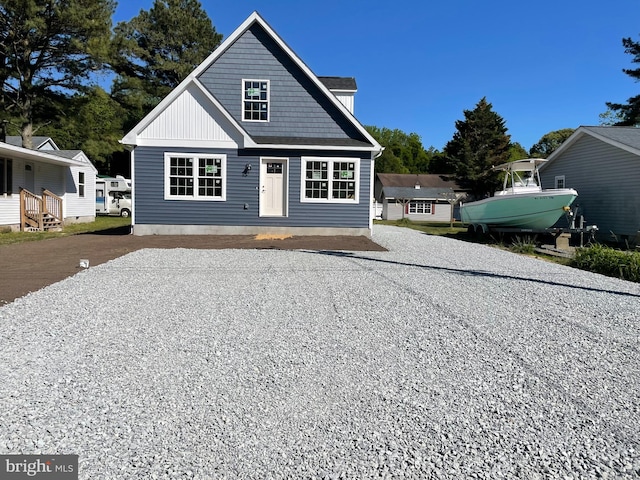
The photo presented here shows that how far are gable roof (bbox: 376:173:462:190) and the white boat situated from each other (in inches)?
1209

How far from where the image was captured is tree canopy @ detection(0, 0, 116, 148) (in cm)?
2127

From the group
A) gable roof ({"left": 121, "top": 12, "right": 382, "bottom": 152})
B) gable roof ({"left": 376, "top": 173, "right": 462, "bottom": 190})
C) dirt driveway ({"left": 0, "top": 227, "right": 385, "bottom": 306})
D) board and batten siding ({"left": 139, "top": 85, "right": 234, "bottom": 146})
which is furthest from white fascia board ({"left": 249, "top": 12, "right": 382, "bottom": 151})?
gable roof ({"left": 376, "top": 173, "right": 462, "bottom": 190})

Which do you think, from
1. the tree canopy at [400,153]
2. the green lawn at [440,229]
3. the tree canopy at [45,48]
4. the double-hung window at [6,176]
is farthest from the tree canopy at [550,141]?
the double-hung window at [6,176]

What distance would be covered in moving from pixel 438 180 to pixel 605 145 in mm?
32165

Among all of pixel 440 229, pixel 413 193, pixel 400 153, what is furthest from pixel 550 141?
pixel 440 229

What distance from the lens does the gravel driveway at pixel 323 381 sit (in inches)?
101

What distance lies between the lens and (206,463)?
2.48 metres

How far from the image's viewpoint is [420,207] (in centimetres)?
4488

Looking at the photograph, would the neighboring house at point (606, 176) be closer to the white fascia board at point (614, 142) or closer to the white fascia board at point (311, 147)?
the white fascia board at point (614, 142)

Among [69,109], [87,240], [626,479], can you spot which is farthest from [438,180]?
[626,479]

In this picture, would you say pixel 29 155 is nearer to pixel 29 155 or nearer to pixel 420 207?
pixel 29 155

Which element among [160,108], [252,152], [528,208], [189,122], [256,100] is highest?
[256,100]

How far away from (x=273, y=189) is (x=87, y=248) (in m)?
6.17

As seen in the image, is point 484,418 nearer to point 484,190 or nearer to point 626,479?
point 626,479
